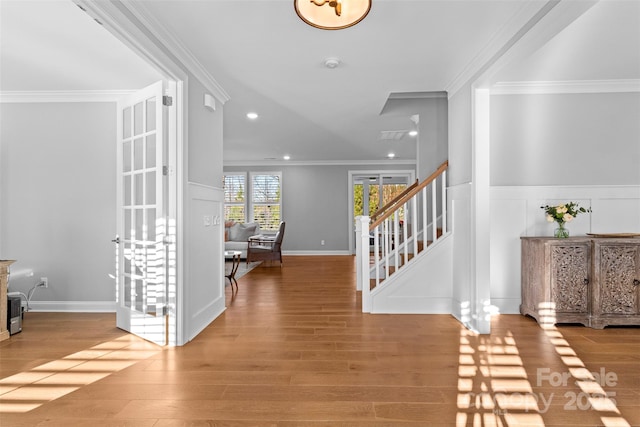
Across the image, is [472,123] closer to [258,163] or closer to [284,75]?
[284,75]

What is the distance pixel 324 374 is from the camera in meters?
2.40

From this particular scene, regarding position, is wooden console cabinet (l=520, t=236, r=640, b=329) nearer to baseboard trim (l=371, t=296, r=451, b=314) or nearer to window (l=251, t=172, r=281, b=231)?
baseboard trim (l=371, t=296, r=451, b=314)

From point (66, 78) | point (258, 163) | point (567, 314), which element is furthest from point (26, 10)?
point (258, 163)

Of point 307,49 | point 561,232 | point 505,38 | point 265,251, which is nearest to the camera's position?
point 505,38

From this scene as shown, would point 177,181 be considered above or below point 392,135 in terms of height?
below

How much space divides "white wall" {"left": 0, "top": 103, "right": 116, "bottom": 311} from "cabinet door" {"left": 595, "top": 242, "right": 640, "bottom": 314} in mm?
5091

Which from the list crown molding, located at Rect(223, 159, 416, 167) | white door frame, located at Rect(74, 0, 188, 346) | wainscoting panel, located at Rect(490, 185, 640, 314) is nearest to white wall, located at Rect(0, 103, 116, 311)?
white door frame, located at Rect(74, 0, 188, 346)

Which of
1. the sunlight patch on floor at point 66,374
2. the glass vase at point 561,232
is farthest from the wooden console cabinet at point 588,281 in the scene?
the sunlight patch on floor at point 66,374

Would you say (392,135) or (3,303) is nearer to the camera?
(3,303)

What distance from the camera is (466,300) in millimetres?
3402

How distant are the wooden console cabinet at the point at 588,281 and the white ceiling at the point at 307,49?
172 cm

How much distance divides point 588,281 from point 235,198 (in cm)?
806

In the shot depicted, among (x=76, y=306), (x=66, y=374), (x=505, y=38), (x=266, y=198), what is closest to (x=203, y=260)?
(x=66, y=374)

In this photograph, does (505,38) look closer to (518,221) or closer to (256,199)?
(518,221)
